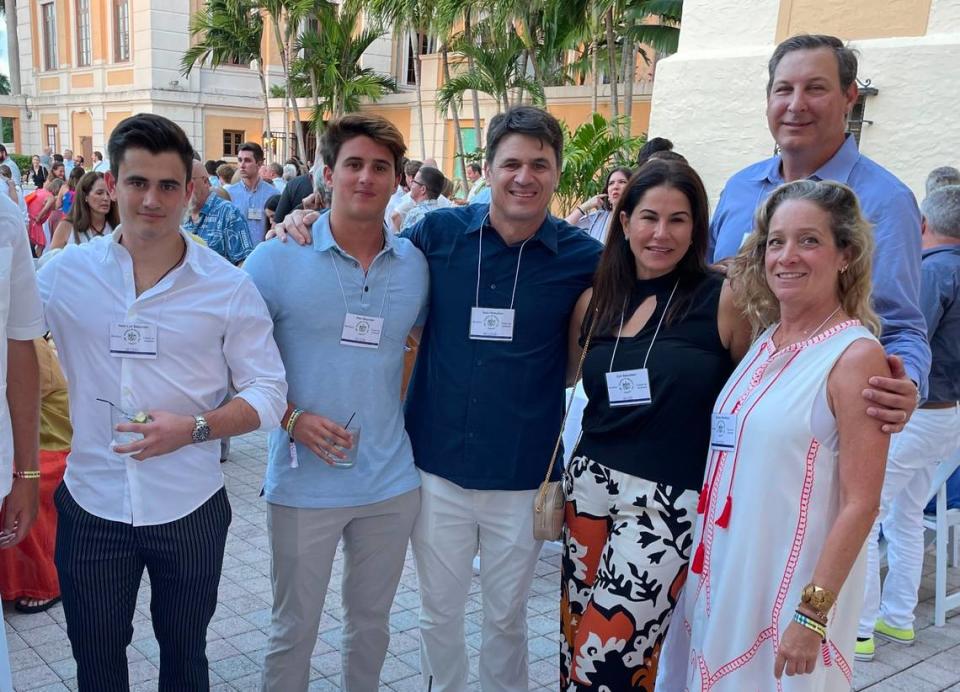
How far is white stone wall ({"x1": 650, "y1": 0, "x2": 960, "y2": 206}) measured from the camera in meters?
7.14

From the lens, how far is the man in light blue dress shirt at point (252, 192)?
963 centimetres

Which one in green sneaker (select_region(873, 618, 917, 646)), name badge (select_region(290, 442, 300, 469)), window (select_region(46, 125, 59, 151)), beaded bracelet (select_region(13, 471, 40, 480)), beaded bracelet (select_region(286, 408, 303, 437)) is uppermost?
window (select_region(46, 125, 59, 151))

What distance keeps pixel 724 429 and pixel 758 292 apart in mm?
423

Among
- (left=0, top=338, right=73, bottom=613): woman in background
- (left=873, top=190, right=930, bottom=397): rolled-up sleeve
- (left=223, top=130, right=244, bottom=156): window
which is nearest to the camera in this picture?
(left=873, top=190, right=930, bottom=397): rolled-up sleeve

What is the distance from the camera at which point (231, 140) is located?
92.1ft

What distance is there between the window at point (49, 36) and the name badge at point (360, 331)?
34.5m

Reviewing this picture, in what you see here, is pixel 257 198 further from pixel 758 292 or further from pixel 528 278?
pixel 758 292

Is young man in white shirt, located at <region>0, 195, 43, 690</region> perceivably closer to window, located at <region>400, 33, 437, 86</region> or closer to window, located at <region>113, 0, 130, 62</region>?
window, located at <region>400, 33, 437, 86</region>

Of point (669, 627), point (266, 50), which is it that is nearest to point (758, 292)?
point (669, 627)

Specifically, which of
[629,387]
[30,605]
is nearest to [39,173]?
[30,605]

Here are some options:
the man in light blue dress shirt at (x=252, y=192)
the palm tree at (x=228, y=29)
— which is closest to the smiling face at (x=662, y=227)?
the man in light blue dress shirt at (x=252, y=192)

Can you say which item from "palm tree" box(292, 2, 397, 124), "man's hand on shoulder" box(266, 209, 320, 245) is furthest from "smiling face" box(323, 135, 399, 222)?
"palm tree" box(292, 2, 397, 124)

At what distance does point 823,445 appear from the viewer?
2.11m

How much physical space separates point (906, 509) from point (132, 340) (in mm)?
3852
